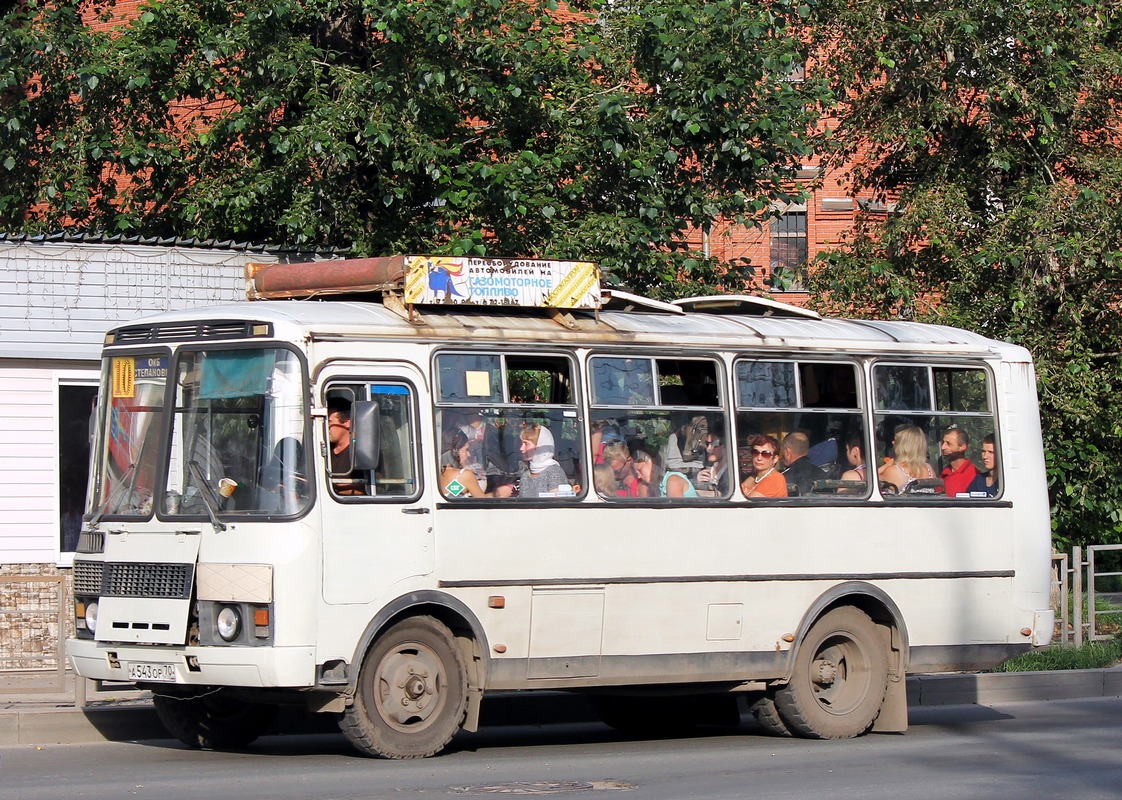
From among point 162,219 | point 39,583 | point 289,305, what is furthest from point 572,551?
point 162,219

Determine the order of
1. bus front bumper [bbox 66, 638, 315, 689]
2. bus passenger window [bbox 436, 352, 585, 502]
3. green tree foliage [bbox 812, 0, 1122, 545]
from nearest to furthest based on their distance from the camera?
bus front bumper [bbox 66, 638, 315, 689] → bus passenger window [bbox 436, 352, 585, 502] → green tree foliage [bbox 812, 0, 1122, 545]

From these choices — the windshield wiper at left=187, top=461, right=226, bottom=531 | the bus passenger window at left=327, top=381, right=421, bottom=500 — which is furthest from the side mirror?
the windshield wiper at left=187, top=461, right=226, bottom=531

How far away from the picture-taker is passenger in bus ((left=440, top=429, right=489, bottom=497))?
1038 cm

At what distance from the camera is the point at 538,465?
10.8 meters

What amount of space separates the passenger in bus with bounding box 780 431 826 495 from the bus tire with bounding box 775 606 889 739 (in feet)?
3.19

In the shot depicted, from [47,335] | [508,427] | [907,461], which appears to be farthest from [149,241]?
[907,461]

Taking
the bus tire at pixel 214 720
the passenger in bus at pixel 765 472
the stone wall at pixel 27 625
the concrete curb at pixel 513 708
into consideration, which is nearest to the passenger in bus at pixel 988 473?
the passenger in bus at pixel 765 472

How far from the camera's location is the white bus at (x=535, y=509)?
32.2 ft

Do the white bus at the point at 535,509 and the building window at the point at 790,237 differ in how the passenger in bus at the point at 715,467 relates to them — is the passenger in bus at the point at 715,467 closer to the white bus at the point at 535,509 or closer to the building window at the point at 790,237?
the white bus at the point at 535,509

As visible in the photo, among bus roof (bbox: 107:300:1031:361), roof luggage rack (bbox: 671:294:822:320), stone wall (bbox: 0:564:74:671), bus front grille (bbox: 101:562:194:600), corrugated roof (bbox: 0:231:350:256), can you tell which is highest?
corrugated roof (bbox: 0:231:350:256)

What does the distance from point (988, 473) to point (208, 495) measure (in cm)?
623

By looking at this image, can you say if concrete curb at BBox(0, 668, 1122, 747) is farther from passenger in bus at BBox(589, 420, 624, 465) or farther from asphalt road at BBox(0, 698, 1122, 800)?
passenger in bus at BBox(589, 420, 624, 465)

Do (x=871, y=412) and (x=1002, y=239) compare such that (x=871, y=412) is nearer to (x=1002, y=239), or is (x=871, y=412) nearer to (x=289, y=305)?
(x=289, y=305)

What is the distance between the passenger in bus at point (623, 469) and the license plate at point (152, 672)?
3169mm
